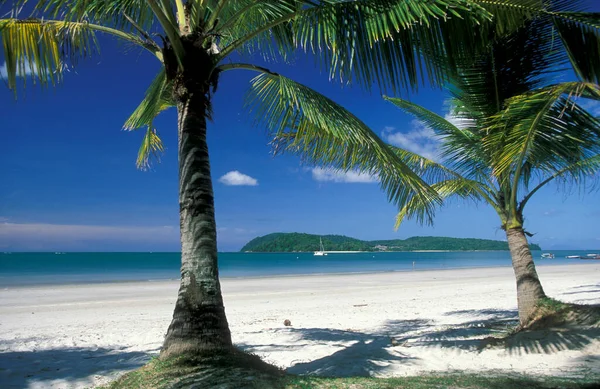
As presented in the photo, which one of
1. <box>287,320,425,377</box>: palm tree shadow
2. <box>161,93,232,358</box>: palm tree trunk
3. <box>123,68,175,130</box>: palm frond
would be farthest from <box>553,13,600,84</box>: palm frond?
<box>123,68,175,130</box>: palm frond

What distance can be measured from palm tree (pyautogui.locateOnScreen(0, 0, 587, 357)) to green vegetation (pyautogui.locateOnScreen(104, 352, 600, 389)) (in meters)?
0.18

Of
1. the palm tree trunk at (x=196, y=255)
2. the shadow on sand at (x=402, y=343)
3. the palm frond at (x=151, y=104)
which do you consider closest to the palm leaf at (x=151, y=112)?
the palm frond at (x=151, y=104)

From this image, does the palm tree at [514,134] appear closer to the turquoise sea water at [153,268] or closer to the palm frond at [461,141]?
the palm frond at [461,141]

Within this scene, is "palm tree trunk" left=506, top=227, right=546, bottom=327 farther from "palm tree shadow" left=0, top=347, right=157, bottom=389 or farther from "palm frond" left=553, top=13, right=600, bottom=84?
"palm tree shadow" left=0, top=347, right=157, bottom=389

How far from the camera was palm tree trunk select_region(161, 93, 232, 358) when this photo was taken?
359 centimetres

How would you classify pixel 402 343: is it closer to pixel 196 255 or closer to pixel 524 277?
pixel 524 277

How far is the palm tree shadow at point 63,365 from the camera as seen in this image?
4793mm

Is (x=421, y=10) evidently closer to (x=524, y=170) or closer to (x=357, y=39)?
(x=357, y=39)

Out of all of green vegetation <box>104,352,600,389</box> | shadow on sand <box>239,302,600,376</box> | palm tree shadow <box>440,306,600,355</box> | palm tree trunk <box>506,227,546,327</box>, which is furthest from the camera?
palm tree trunk <box>506,227,546,327</box>

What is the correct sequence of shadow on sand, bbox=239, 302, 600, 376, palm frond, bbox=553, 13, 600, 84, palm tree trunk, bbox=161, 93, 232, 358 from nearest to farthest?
palm tree trunk, bbox=161, 93, 232, 358
palm frond, bbox=553, 13, 600, 84
shadow on sand, bbox=239, 302, 600, 376

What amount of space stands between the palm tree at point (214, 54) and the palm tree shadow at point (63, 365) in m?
2.12

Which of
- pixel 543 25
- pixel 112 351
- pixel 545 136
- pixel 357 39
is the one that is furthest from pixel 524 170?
pixel 112 351

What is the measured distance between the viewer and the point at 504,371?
4.57 meters

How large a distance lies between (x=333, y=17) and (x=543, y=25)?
3956mm
